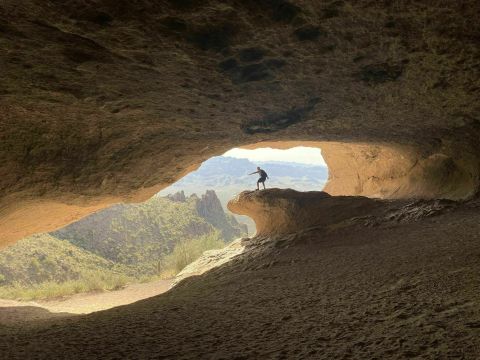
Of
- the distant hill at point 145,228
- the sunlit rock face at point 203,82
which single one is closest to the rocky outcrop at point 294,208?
the sunlit rock face at point 203,82

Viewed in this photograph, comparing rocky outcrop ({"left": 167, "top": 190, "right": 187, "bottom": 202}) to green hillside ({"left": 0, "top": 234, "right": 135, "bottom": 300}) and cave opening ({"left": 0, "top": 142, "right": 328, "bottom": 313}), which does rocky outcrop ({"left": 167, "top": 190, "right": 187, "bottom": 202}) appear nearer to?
cave opening ({"left": 0, "top": 142, "right": 328, "bottom": 313})

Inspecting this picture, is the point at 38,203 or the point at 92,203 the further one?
the point at 92,203

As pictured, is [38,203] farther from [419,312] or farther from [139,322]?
[419,312]

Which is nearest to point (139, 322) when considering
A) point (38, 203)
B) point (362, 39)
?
point (362, 39)

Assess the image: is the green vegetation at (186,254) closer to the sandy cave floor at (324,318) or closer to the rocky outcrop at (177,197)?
the sandy cave floor at (324,318)

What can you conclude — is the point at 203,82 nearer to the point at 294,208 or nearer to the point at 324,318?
the point at 324,318

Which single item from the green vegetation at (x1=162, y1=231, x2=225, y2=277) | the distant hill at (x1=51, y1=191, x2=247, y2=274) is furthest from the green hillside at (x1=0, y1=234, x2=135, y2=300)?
the green vegetation at (x1=162, y1=231, x2=225, y2=277)

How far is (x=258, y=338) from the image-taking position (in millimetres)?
2729

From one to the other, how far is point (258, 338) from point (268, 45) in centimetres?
303

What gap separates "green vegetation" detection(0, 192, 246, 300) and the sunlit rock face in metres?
10.6

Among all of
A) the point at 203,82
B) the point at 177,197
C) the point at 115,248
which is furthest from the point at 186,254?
the point at 177,197

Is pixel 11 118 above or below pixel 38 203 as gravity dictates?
above

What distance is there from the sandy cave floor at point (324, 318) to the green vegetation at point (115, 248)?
13248mm

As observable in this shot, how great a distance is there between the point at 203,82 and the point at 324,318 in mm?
3321
